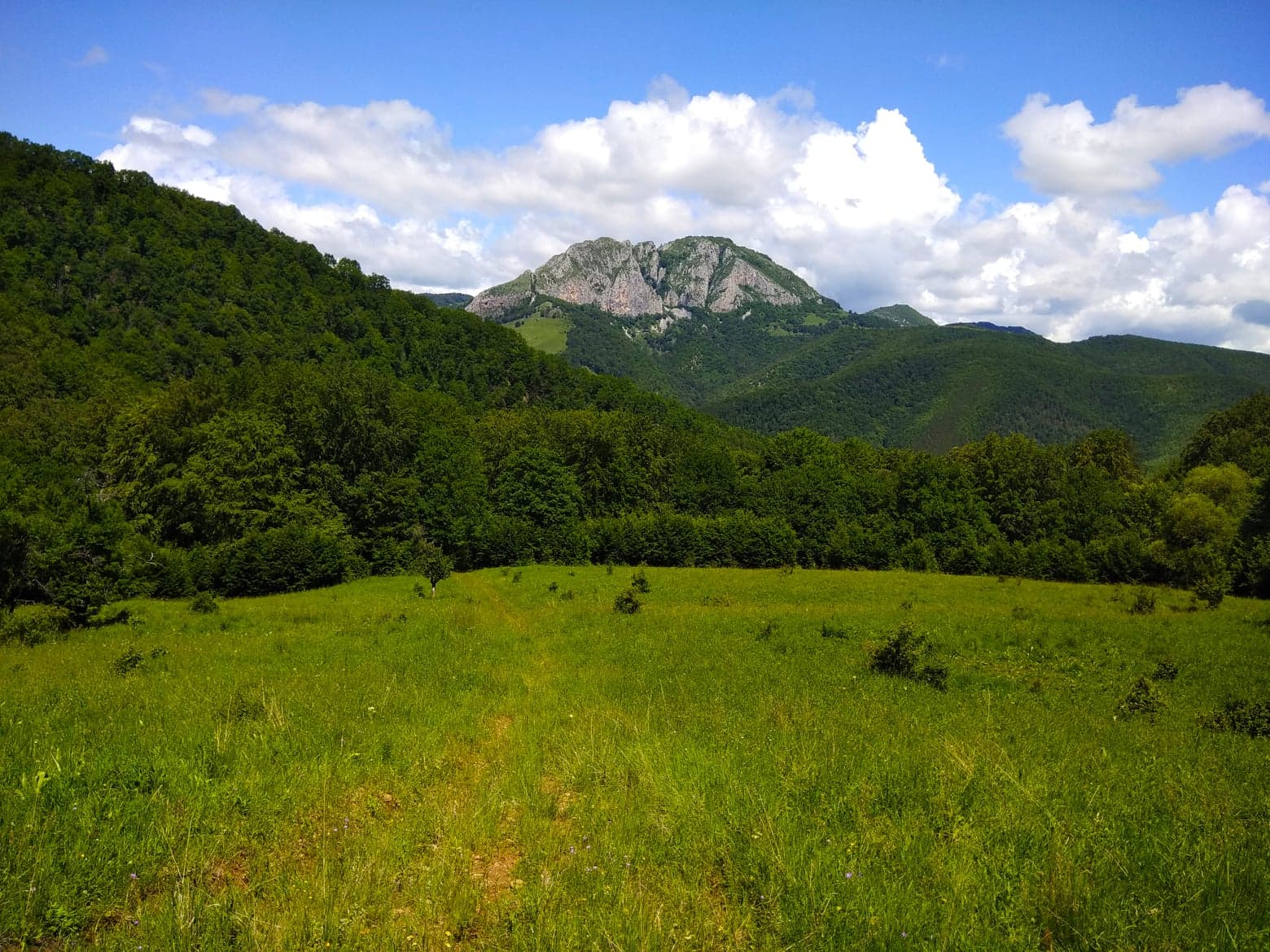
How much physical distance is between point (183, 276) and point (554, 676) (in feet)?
436

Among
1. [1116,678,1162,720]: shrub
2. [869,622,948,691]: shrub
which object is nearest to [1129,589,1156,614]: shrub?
[1116,678,1162,720]: shrub

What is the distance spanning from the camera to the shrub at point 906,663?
54.1 ft

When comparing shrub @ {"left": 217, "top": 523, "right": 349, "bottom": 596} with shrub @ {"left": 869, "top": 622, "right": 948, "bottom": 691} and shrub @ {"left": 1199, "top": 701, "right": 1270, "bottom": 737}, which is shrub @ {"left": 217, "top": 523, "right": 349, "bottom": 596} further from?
shrub @ {"left": 1199, "top": 701, "right": 1270, "bottom": 737}

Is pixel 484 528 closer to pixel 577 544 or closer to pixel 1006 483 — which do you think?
pixel 577 544

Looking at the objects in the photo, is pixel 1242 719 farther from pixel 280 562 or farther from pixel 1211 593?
pixel 280 562

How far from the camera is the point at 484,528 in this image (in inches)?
2510

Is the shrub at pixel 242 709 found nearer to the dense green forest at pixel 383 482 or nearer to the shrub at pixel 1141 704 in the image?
the shrub at pixel 1141 704

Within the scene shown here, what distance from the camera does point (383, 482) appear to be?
63.7m

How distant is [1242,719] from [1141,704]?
1733 millimetres

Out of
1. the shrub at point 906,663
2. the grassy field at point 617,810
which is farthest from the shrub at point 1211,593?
the shrub at point 906,663

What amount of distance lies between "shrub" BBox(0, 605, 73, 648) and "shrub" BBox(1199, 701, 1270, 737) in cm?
A: 3808

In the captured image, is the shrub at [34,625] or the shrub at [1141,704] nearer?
the shrub at [1141,704]

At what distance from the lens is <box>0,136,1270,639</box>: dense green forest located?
4559 cm

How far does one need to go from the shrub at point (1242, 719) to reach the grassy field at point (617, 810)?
624 millimetres
